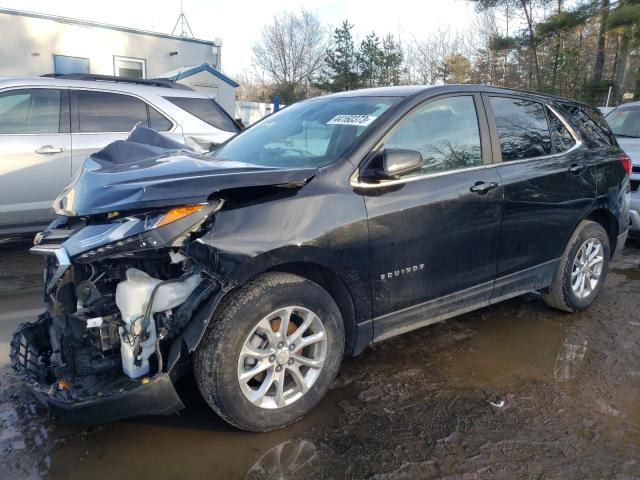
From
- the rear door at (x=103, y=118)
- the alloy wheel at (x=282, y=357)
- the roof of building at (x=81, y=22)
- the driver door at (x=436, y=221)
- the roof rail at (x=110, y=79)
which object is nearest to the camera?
the alloy wheel at (x=282, y=357)

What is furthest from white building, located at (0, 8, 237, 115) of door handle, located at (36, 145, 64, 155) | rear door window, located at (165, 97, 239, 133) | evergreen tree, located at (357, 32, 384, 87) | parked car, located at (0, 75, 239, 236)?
evergreen tree, located at (357, 32, 384, 87)

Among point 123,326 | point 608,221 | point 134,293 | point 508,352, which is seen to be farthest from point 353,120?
Answer: point 608,221

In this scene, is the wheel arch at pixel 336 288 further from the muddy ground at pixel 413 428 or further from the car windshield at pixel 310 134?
the car windshield at pixel 310 134

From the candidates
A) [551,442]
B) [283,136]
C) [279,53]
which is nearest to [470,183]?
[283,136]

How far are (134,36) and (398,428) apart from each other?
16.5 meters

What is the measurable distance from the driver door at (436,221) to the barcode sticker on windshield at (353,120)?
174 mm

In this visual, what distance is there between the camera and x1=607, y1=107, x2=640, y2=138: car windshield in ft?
24.4

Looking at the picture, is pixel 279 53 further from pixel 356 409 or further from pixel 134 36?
pixel 356 409

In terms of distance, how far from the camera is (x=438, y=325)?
411 centimetres

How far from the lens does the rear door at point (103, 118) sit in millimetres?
5641

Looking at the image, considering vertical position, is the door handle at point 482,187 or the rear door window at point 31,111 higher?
the rear door window at point 31,111

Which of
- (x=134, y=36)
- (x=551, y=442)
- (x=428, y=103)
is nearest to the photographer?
(x=551, y=442)

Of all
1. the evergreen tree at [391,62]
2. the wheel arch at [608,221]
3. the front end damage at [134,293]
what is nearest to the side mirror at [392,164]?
the front end damage at [134,293]

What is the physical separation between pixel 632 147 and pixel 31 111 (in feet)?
23.9
